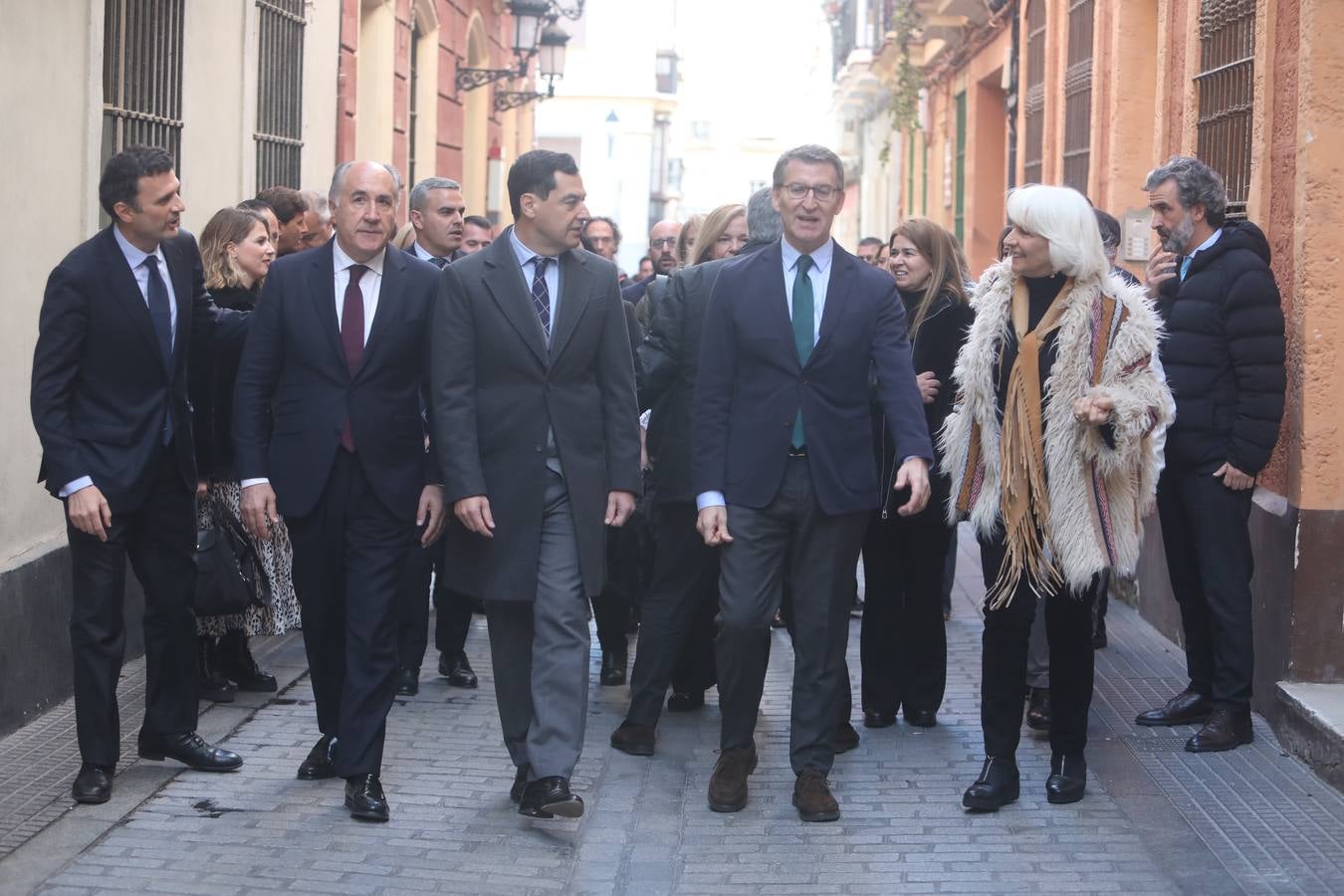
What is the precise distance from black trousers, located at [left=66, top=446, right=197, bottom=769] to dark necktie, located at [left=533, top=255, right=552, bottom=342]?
4.36 ft

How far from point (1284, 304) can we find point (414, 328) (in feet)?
11.4

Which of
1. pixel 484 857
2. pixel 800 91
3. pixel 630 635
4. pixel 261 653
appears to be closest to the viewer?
pixel 484 857

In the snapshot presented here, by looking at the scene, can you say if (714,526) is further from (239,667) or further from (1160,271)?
(239,667)

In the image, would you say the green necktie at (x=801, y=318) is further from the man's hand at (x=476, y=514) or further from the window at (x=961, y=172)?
the window at (x=961, y=172)

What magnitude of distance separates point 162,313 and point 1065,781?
3.29m

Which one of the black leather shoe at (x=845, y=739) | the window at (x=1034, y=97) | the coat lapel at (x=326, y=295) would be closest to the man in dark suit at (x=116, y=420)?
the coat lapel at (x=326, y=295)

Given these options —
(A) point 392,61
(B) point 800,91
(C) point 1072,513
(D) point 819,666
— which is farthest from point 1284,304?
(B) point 800,91

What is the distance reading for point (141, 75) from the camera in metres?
8.63

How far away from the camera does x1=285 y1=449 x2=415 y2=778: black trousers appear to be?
5.71 m

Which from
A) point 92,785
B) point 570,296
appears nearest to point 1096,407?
point 570,296

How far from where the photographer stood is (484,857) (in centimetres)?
538

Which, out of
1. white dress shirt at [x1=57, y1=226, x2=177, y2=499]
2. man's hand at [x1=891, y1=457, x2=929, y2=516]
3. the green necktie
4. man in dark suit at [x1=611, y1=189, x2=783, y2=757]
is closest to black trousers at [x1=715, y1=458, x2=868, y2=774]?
the green necktie

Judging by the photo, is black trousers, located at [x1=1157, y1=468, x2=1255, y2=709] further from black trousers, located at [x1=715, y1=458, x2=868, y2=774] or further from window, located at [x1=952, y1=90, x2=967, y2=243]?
window, located at [x1=952, y1=90, x2=967, y2=243]

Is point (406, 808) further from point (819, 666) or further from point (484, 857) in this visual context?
point (819, 666)
